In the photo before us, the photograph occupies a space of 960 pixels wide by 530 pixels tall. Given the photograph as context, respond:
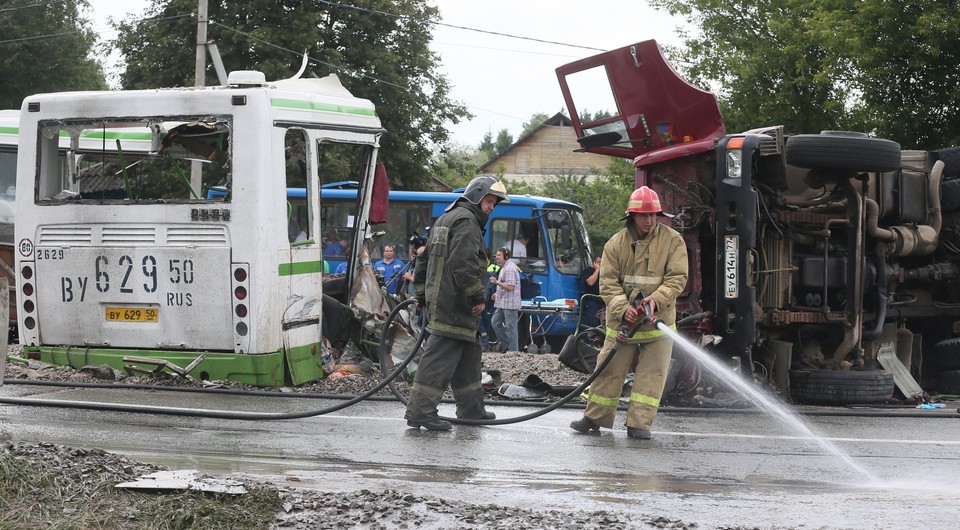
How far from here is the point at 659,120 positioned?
11.2m

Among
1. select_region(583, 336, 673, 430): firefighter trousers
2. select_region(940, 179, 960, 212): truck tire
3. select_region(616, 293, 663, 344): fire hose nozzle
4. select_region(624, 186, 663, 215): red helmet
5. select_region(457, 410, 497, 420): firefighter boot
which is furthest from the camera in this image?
select_region(940, 179, 960, 212): truck tire

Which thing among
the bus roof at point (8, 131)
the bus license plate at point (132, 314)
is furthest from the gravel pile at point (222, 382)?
the bus roof at point (8, 131)

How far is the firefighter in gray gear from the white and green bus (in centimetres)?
213

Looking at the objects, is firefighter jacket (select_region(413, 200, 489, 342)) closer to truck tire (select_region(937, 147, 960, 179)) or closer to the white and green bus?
the white and green bus

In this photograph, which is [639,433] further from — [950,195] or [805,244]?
[950,195]

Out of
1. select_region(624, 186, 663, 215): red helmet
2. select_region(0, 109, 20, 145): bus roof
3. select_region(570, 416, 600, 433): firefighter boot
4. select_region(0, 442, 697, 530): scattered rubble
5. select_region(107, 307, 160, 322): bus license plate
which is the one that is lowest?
select_region(570, 416, 600, 433): firefighter boot

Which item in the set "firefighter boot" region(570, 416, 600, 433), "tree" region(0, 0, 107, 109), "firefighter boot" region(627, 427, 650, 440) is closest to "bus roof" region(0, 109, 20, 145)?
"firefighter boot" region(570, 416, 600, 433)

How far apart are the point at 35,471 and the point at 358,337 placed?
6011 millimetres

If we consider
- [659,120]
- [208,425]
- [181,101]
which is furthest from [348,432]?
[659,120]

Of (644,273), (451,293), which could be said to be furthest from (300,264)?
(644,273)

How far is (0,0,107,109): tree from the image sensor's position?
44.2 metres

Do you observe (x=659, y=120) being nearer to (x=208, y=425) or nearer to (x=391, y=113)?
(x=208, y=425)

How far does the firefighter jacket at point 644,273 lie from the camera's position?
27.0 feet

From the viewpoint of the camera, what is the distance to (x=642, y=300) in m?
8.07
